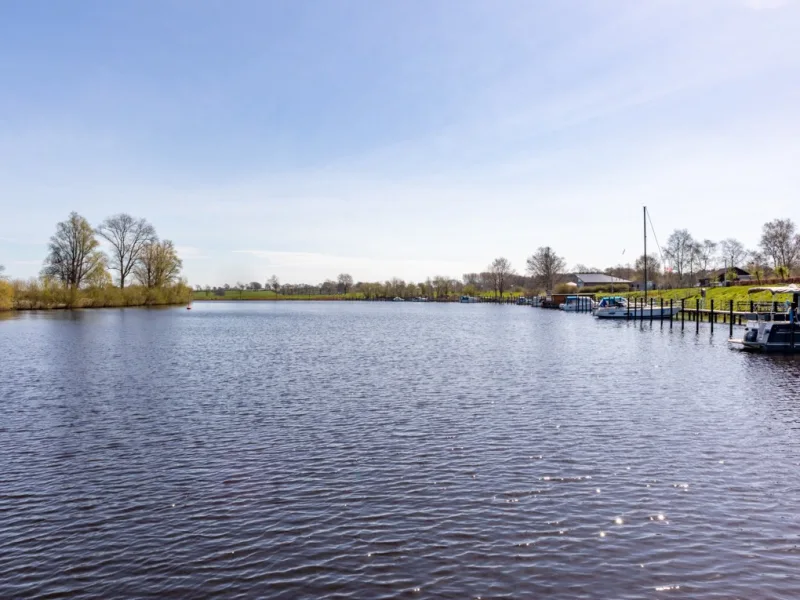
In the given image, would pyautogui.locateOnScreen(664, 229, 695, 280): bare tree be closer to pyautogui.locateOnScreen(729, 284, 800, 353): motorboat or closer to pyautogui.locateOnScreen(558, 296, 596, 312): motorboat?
pyautogui.locateOnScreen(558, 296, 596, 312): motorboat

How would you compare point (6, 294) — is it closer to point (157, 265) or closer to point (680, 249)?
point (157, 265)

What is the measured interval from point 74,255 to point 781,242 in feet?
447

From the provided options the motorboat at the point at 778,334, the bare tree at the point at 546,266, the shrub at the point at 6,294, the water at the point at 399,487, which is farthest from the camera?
the bare tree at the point at 546,266

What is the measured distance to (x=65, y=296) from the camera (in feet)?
326

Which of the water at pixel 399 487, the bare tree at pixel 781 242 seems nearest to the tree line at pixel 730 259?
the bare tree at pixel 781 242

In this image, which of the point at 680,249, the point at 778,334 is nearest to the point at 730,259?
the point at 680,249

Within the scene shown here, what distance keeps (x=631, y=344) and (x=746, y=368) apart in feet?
45.3

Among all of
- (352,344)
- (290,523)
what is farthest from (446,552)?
(352,344)

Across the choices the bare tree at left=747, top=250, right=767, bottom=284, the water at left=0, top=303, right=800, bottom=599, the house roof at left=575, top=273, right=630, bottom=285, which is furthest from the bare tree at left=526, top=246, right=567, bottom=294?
the water at left=0, top=303, right=800, bottom=599

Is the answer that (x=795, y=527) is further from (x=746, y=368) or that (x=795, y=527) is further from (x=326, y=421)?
(x=746, y=368)

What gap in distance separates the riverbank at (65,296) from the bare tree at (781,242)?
129 metres

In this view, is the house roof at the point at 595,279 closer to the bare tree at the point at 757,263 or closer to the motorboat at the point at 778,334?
the bare tree at the point at 757,263

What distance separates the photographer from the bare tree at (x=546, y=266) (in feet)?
517

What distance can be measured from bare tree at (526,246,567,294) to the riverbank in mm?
101879
